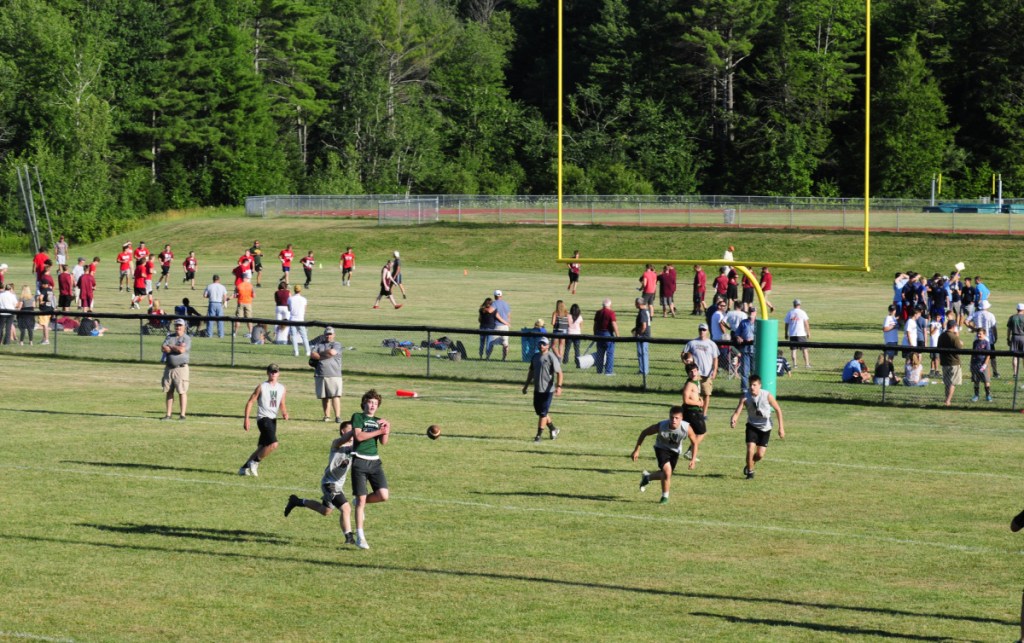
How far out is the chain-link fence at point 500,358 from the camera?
87.9 feet

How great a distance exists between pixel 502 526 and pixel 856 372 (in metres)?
13.2

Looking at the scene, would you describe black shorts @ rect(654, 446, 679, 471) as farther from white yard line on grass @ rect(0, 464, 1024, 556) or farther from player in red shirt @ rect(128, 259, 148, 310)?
player in red shirt @ rect(128, 259, 148, 310)

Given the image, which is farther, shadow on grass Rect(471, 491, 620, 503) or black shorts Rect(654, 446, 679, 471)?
shadow on grass Rect(471, 491, 620, 503)

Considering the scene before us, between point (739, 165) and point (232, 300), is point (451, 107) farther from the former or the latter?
point (232, 300)

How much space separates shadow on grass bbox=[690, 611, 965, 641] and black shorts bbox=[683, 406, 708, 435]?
6698mm

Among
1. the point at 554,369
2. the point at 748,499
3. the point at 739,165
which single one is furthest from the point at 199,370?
the point at 739,165

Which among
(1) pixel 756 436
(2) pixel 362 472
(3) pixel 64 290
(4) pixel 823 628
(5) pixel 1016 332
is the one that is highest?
(3) pixel 64 290

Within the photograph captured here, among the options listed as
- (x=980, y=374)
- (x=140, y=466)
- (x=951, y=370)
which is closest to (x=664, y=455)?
(x=140, y=466)

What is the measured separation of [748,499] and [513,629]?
6.34 metres

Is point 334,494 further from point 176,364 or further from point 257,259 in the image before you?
point 257,259

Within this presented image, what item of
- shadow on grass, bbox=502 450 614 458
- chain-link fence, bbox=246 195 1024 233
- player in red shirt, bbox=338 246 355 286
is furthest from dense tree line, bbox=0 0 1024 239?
shadow on grass, bbox=502 450 614 458

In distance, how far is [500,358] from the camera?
31.9 meters

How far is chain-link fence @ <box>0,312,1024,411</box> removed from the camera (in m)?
26.8

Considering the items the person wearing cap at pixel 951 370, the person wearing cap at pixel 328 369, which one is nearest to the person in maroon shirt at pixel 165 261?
the person wearing cap at pixel 328 369
